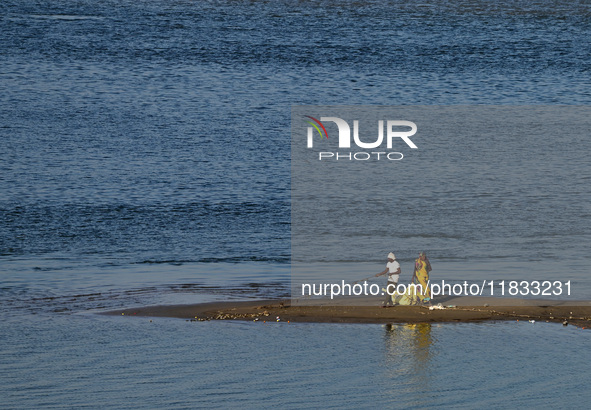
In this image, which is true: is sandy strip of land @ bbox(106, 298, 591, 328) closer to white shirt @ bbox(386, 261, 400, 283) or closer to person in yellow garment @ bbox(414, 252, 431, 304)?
person in yellow garment @ bbox(414, 252, 431, 304)

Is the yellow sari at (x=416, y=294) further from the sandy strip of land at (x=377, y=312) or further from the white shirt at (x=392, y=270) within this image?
the white shirt at (x=392, y=270)

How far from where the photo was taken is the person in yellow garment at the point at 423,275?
30625 mm

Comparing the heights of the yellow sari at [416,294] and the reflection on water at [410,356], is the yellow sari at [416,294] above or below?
above

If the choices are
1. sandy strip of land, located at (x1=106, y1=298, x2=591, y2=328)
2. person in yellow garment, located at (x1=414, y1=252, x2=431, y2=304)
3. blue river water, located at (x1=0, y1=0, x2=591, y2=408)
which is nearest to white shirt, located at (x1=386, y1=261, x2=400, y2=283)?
person in yellow garment, located at (x1=414, y1=252, x2=431, y2=304)

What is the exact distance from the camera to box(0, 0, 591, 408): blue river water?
25406 mm

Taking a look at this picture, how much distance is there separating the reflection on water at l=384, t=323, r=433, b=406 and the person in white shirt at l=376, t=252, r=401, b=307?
173 cm

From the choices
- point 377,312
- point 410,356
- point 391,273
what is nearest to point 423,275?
point 391,273

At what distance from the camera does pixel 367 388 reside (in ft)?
79.7

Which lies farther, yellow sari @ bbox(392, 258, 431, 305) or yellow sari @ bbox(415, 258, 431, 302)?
yellow sari @ bbox(392, 258, 431, 305)

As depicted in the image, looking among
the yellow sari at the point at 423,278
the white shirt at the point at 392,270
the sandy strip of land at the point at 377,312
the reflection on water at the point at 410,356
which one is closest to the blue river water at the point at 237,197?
the reflection on water at the point at 410,356

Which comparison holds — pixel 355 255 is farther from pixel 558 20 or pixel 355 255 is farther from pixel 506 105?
pixel 558 20

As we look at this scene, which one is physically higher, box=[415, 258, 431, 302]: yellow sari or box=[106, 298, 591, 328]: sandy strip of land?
box=[415, 258, 431, 302]: yellow sari

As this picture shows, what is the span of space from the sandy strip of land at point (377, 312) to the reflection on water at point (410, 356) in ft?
3.62

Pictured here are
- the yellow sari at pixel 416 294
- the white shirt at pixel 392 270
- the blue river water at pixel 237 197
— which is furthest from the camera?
the yellow sari at pixel 416 294
